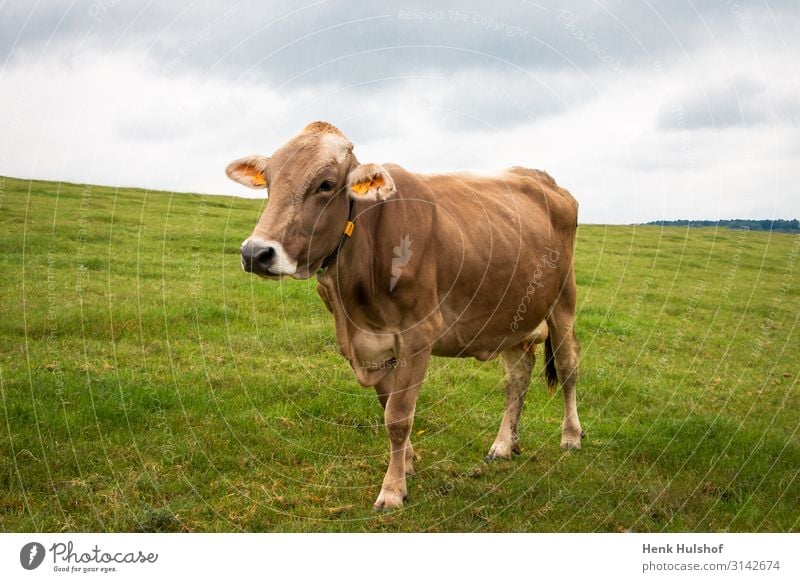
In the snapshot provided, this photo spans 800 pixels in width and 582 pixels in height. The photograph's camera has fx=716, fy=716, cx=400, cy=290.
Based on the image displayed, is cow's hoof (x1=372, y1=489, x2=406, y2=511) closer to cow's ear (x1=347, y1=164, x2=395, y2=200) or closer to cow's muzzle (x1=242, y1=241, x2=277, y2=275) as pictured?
cow's muzzle (x1=242, y1=241, x2=277, y2=275)

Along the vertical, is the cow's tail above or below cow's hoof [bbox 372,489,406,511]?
above

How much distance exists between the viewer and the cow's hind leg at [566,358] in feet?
28.1

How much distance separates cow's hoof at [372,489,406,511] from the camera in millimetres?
6422

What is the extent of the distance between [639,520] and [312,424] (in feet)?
12.0

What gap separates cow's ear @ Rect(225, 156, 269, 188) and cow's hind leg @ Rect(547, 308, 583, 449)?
420 centimetres

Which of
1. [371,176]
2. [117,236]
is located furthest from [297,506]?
[117,236]

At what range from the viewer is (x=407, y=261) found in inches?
248

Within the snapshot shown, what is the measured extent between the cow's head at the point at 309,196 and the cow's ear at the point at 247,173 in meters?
0.15

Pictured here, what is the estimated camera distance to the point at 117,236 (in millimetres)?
20562

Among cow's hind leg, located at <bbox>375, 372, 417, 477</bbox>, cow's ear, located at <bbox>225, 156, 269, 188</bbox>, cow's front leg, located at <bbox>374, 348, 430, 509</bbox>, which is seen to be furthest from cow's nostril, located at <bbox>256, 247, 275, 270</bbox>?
cow's hind leg, located at <bbox>375, 372, 417, 477</bbox>
